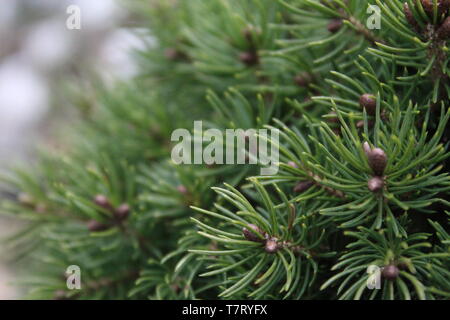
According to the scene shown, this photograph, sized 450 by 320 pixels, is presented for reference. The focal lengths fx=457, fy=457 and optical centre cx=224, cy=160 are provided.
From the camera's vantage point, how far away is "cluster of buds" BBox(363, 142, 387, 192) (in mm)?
359

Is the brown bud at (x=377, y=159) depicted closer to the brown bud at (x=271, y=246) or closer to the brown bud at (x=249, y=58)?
the brown bud at (x=271, y=246)

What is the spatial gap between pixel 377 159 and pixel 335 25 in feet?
0.60

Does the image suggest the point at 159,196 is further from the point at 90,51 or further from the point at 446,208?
the point at 90,51

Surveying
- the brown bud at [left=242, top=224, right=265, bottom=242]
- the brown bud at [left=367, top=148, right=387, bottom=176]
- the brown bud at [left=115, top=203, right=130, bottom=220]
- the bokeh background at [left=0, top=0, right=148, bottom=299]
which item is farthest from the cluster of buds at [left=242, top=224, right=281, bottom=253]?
the bokeh background at [left=0, top=0, right=148, bottom=299]

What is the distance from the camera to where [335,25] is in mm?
479

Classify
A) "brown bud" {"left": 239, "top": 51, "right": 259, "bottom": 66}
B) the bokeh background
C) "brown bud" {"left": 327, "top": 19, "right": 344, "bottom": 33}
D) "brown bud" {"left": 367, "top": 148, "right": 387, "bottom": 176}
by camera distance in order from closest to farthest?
"brown bud" {"left": 367, "top": 148, "right": 387, "bottom": 176} → "brown bud" {"left": 327, "top": 19, "right": 344, "bottom": 33} → "brown bud" {"left": 239, "top": 51, "right": 259, "bottom": 66} → the bokeh background

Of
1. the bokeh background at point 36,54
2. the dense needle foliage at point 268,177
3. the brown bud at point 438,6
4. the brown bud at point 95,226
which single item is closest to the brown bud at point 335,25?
the dense needle foliage at point 268,177

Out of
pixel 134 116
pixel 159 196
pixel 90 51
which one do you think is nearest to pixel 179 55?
pixel 134 116

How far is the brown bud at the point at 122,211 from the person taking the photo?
56cm

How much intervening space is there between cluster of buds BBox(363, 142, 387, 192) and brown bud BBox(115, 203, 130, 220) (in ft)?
1.01

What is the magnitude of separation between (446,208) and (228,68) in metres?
0.30

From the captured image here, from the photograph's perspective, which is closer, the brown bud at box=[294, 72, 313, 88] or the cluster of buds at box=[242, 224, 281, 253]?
the cluster of buds at box=[242, 224, 281, 253]

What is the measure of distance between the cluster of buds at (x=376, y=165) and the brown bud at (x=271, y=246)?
94mm

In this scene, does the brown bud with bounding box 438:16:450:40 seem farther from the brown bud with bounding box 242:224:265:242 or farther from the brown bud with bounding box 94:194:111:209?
the brown bud with bounding box 94:194:111:209
